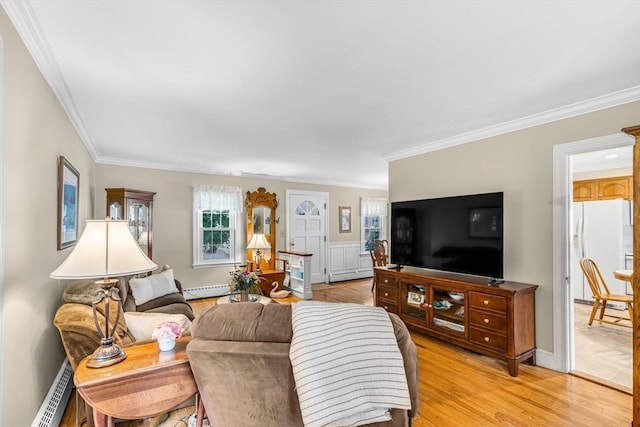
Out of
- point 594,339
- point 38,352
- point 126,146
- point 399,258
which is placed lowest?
point 594,339

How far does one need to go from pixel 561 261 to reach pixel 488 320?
85 centimetres

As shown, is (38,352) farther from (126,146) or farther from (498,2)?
(498,2)

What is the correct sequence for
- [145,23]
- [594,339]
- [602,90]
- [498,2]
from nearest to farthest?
[498,2], [145,23], [602,90], [594,339]

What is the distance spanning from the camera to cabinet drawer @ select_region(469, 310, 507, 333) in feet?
9.23

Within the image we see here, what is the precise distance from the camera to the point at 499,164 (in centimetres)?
328

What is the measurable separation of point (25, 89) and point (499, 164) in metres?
3.88

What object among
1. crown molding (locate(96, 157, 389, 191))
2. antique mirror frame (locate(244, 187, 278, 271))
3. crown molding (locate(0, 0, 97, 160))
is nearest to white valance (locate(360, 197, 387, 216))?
crown molding (locate(96, 157, 389, 191))

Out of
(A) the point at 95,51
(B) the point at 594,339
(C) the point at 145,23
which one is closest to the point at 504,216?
(B) the point at 594,339

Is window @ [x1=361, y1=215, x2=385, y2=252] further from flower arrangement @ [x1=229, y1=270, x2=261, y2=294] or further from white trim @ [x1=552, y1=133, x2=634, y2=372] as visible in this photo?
white trim @ [x1=552, y1=133, x2=634, y2=372]

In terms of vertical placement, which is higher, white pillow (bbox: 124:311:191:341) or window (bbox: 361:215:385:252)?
window (bbox: 361:215:385:252)

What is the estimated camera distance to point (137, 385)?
1.39m

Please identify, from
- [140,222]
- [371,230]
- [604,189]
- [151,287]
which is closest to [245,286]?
[151,287]

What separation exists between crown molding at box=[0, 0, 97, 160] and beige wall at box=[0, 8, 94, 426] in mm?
47

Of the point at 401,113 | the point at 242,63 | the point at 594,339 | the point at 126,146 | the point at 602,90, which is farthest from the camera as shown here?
the point at 126,146
